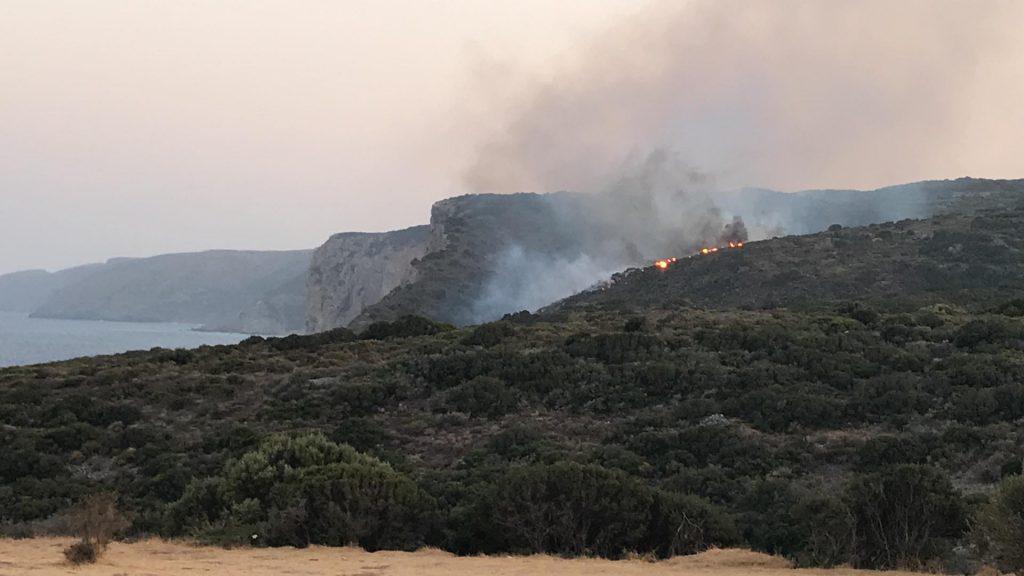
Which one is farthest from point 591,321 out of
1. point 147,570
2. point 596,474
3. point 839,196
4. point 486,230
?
point 839,196

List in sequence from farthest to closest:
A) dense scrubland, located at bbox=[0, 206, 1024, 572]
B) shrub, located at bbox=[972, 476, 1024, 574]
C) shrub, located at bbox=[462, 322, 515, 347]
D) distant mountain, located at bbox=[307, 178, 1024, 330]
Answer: distant mountain, located at bbox=[307, 178, 1024, 330]
shrub, located at bbox=[462, 322, 515, 347]
dense scrubland, located at bbox=[0, 206, 1024, 572]
shrub, located at bbox=[972, 476, 1024, 574]

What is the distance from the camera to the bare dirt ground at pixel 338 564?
38.0ft

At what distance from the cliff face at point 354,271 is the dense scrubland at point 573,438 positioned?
88.4 metres

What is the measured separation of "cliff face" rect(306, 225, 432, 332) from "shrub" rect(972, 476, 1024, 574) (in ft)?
381

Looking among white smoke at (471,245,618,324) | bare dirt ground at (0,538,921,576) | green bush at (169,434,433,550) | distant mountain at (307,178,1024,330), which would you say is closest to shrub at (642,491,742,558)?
bare dirt ground at (0,538,921,576)

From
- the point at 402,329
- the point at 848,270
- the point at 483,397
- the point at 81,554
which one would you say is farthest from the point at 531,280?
the point at 81,554

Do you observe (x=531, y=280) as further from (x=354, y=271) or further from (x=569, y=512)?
(x=569, y=512)

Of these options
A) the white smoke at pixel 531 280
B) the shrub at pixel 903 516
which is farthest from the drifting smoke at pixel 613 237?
the shrub at pixel 903 516

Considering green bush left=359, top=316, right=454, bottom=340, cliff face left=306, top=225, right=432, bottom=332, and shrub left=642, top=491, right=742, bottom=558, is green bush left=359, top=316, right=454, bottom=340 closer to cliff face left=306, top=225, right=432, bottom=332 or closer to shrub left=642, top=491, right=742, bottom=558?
shrub left=642, top=491, right=742, bottom=558

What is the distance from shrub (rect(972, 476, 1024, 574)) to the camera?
37.0 ft

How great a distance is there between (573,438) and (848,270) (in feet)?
154

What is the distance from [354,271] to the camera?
14325cm

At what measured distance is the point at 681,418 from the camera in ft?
83.3

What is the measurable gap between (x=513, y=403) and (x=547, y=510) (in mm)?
13776
